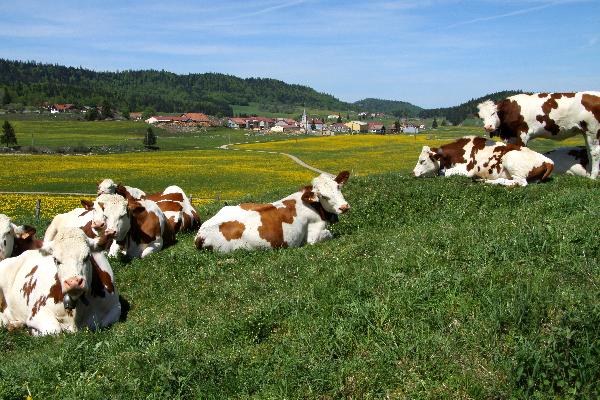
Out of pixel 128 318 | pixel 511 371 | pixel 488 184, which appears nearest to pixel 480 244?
pixel 511 371

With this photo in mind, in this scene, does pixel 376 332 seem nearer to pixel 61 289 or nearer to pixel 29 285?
pixel 61 289

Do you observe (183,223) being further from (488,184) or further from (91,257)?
(488,184)

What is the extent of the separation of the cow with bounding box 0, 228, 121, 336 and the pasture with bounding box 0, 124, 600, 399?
446 mm

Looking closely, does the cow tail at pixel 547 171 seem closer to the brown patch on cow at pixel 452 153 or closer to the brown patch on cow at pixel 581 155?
the brown patch on cow at pixel 581 155

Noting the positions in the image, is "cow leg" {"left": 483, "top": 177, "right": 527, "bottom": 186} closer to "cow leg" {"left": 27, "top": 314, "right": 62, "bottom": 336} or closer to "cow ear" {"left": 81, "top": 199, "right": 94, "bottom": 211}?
"cow ear" {"left": 81, "top": 199, "right": 94, "bottom": 211}

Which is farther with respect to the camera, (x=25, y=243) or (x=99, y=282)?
(x=25, y=243)

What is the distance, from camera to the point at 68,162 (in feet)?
243

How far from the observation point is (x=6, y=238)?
1209 cm

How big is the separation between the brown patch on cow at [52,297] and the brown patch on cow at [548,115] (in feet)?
45.1

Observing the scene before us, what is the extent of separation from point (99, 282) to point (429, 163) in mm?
11906

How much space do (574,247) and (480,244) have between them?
1.27m

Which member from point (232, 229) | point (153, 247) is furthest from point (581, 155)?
point (153, 247)

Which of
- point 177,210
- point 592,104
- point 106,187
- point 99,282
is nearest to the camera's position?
point 99,282

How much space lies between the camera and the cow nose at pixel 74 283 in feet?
28.4
